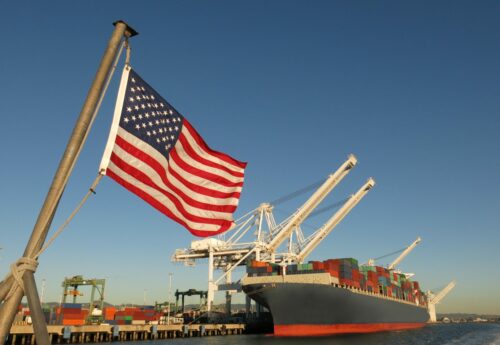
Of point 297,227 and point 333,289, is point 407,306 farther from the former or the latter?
point 333,289

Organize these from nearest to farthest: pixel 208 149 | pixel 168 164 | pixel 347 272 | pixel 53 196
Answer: pixel 53 196 → pixel 168 164 → pixel 208 149 → pixel 347 272

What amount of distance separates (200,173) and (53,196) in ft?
15.1

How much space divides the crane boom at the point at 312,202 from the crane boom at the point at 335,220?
16.0ft

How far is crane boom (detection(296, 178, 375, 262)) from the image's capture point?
246 ft

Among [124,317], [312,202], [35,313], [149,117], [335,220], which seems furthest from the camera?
[335,220]

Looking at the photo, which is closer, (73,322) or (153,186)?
(153,186)

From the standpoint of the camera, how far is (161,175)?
8797mm

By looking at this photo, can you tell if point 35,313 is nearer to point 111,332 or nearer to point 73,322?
point 111,332

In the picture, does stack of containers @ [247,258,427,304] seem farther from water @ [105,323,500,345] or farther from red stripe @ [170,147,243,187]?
red stripe @ [170,147,243,187]

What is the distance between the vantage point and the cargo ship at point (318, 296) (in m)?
50.3

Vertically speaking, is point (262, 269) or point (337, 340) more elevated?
point (262, 269)

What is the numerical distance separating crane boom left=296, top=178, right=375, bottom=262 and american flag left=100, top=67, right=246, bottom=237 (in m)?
64.9

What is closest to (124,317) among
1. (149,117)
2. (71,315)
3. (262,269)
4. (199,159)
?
(71,315)

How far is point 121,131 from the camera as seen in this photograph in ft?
25.1
